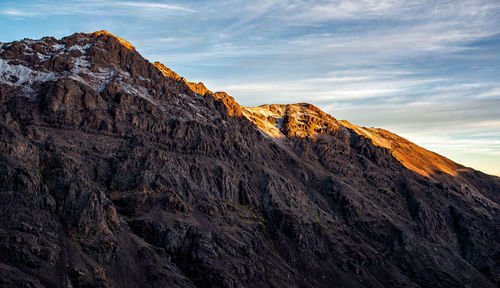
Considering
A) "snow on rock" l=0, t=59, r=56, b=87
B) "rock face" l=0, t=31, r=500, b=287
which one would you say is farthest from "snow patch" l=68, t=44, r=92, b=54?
"snow on rock" l=0, t=59, r=56, b=87

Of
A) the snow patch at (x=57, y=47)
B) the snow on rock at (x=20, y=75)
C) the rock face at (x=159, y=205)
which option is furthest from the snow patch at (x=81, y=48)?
the snow on rock at (x=20, y=75)

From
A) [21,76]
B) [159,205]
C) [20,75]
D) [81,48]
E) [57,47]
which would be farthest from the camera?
[81,48]

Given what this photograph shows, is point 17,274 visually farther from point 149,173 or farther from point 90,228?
point 149,173

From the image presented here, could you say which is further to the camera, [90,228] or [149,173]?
[149,173]

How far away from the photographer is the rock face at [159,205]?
9469cm

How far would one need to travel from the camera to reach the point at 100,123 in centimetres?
14625

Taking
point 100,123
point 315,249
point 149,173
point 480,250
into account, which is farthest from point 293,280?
point 480,250

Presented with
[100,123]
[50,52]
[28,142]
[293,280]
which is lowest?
[293,280]

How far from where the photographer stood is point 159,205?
125m

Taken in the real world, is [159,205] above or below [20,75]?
below

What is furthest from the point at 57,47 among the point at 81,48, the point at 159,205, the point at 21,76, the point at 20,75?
the point at 159,205

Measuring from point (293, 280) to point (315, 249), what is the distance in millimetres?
23574

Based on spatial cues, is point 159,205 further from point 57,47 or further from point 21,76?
point 57,47

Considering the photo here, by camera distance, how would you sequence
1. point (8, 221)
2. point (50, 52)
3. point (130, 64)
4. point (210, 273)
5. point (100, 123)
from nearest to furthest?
1. point (8, 221)
2. point (210, 273)
3. point (100, 123)
4. point (50, 52)
5. point (130, 64)
